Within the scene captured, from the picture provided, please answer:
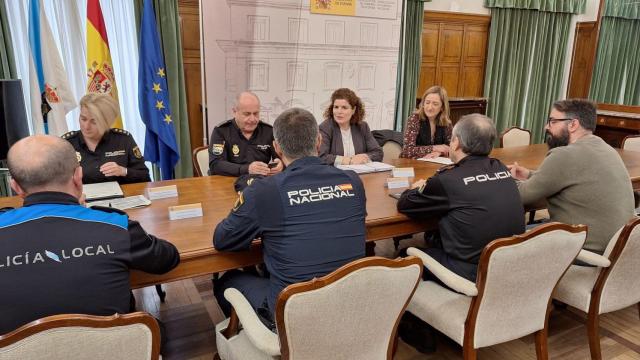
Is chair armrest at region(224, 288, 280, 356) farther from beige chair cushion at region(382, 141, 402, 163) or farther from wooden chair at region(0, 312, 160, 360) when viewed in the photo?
beige chair cushion at region(382, 141, 402, 163)

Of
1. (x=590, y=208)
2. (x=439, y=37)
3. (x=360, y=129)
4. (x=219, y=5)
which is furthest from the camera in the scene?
(x=439, y=37)

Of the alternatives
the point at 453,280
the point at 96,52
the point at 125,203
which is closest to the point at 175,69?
the point at 96,52

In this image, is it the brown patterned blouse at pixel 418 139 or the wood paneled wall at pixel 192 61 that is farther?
the wood paneled wall at pixel 192 61

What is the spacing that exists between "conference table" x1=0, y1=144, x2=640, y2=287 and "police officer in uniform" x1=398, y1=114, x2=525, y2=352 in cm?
16

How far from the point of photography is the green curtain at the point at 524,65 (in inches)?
240

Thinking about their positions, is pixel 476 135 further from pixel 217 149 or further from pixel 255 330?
pixel 217 149

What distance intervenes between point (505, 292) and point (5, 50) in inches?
154

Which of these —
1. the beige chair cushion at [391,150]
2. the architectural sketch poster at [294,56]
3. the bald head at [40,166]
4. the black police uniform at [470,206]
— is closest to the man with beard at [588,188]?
the black police uniform at [470,206]

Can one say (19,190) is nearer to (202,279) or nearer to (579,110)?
(202,279)

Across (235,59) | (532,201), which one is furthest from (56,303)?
(235,59)

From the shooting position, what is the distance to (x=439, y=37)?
5805mm

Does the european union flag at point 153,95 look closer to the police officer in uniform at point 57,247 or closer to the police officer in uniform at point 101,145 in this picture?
the police officer in uniform at point 101,145

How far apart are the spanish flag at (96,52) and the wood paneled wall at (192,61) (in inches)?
34.2

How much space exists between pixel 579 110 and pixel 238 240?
1.86 m
